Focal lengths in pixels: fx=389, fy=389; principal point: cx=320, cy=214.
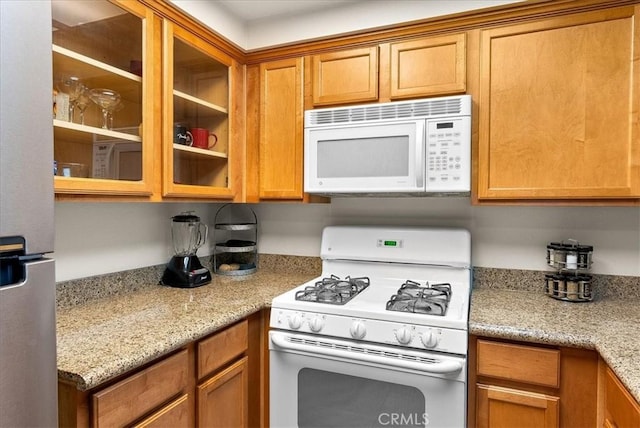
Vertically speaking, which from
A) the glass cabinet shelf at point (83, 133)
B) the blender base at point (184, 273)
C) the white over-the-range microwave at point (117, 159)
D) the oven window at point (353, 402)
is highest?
the glass cabinet shelf at point (83, 133)

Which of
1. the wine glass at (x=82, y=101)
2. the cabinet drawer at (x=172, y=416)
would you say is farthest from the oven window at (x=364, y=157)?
the cabinet drawer at (x=172, y=416)

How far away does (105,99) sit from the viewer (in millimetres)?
1464

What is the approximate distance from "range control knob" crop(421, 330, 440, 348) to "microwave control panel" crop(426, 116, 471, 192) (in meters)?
0.60

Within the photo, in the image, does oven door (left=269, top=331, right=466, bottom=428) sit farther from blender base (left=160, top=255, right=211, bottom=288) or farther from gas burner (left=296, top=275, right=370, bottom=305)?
blender base (left=160, top=255, right=211, bottom=288)

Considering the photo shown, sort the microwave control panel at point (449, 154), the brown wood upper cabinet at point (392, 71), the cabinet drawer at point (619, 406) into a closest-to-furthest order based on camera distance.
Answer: the cabinet drawer at point (619, 406) < the microwave control panel at point (449, 154) < the brown wood upper cabinet at point (392, 71)

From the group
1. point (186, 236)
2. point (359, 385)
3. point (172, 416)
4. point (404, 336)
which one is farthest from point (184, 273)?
point (404, 336)

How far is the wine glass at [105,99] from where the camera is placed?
1.43m

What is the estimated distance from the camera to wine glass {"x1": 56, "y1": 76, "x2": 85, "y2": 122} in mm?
1290

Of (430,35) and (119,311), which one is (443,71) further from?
(119,311)

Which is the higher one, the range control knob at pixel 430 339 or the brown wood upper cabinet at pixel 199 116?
the brown wood upper cabinet at pixel 199 116

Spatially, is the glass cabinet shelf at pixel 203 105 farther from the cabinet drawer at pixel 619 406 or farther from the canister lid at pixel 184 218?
the cabinet drawer at pixel 619 406

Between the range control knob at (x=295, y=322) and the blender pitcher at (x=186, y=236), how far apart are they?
76cm

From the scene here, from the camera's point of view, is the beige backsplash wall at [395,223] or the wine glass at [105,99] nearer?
the wine glass at [105,99]

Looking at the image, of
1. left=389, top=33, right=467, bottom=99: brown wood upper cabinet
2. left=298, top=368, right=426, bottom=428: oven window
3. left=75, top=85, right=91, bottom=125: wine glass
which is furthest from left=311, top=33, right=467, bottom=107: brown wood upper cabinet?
left=298, top=368, right=426, bottom=428: oven window
